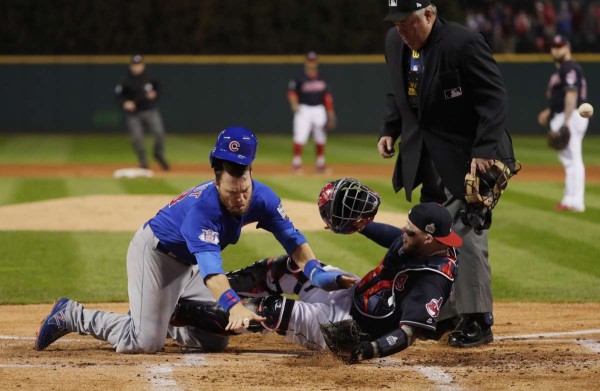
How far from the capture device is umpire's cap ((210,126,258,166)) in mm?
5348

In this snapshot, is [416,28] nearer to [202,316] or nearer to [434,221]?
[434,221]

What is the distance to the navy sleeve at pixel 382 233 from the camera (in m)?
6.08

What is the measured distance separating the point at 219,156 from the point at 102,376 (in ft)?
4.04

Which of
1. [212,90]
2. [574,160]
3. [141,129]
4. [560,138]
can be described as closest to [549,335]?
[560,138]

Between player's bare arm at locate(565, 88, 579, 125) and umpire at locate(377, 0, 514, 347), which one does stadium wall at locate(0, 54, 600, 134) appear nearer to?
player's bare arm at locate(565, 88, 579, 125)

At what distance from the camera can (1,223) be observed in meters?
12.0

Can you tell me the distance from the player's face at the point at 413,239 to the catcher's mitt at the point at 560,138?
7.15 m

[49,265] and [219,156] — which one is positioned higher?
[219,156]

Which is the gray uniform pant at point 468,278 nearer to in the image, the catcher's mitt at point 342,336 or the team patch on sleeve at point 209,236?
the catcher's mitt at point 342,336

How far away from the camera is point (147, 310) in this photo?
5969 millimetres

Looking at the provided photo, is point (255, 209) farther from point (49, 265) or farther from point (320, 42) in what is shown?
point (320, 42)

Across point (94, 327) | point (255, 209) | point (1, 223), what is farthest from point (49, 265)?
point (255, 209)

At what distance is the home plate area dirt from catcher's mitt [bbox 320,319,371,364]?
0.34ft

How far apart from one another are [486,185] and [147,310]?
2.00 m
